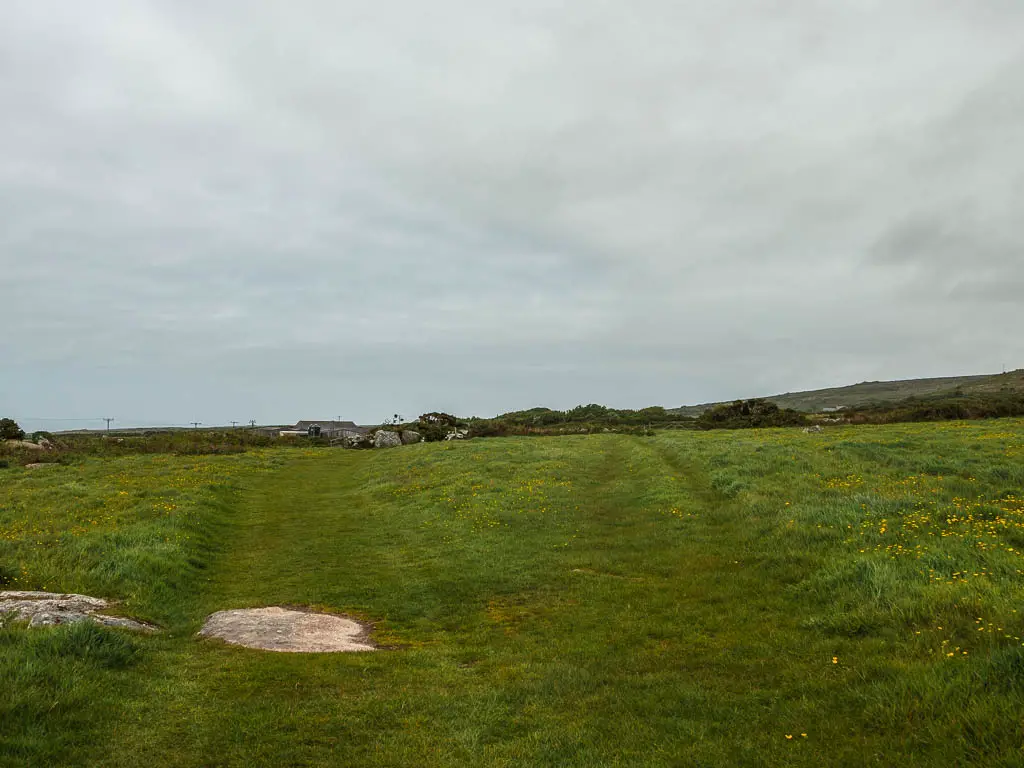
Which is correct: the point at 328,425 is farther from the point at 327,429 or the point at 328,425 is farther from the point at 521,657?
the point at 521,657

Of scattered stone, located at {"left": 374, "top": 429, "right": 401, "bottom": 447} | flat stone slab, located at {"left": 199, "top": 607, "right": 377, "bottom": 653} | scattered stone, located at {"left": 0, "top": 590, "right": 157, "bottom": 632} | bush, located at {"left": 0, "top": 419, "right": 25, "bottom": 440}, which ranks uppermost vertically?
bush, located at {"left": 0, "top": 419, "right": 25, "bottom": 440}

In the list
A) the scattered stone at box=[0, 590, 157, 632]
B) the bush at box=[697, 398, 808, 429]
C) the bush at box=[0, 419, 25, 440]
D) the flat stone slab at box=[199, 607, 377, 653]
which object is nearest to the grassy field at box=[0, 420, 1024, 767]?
the flat stone slab at box=[199, 607, 377, 653]

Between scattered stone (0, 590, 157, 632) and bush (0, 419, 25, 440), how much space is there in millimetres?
62666

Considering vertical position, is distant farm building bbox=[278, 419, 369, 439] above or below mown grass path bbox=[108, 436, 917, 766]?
above

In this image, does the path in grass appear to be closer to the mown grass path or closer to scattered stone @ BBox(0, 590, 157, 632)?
the mown grass path

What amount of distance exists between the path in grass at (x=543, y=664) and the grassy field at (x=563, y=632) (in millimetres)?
47

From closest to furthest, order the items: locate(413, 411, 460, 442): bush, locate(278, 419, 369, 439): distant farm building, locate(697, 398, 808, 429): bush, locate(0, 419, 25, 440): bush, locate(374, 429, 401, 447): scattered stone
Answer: locate(0, 419, 25, 440): bush → locate(374, 429, 401, 447): scattered stone → locate(413, 411, 460, 442): bush → locate(697, 398, 808, 429): bush → locate(278, 419, 369, 439): distant farm building

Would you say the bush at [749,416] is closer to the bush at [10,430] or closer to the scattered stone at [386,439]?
the scattered stone at [386,439]

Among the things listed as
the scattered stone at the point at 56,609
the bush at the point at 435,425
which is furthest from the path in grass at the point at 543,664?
the bush at the point at 435,425

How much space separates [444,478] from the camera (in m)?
31.9

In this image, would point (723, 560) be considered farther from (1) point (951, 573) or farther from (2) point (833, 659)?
(2) point (833, 659)

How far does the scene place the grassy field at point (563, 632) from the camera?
7355 millimetres

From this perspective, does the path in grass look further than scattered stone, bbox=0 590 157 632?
No

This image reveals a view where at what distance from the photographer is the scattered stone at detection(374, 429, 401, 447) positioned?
238 feet
